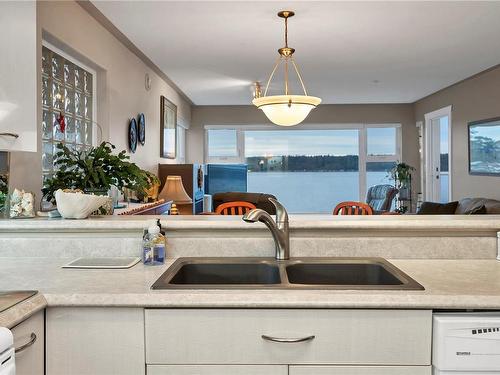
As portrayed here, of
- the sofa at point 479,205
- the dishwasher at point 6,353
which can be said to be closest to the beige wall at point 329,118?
the sofa at point 479,205

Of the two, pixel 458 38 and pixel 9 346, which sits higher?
pixel 458 38

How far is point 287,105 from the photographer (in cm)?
396

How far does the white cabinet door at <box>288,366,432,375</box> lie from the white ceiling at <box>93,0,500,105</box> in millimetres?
2794

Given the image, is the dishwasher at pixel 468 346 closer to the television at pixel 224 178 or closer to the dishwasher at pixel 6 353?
the dishwasher at pixel 6 353

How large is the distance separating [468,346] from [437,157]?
23.8ft

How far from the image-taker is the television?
27.9ft

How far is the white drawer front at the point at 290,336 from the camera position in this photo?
1371mm

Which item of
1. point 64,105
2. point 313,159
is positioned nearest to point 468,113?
point 313,159

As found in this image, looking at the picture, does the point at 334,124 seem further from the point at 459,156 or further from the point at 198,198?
the point at 198,198

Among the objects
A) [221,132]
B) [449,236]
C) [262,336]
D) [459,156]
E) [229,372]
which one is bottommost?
[229,372]

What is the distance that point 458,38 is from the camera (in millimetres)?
4453

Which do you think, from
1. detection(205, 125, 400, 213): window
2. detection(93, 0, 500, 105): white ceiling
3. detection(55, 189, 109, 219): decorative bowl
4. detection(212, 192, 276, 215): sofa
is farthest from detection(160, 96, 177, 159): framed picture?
detection(55, 189, 109, 219): decorative bowl

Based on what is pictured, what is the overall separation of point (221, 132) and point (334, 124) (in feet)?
6.78

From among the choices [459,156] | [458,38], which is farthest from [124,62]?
[459,156]
